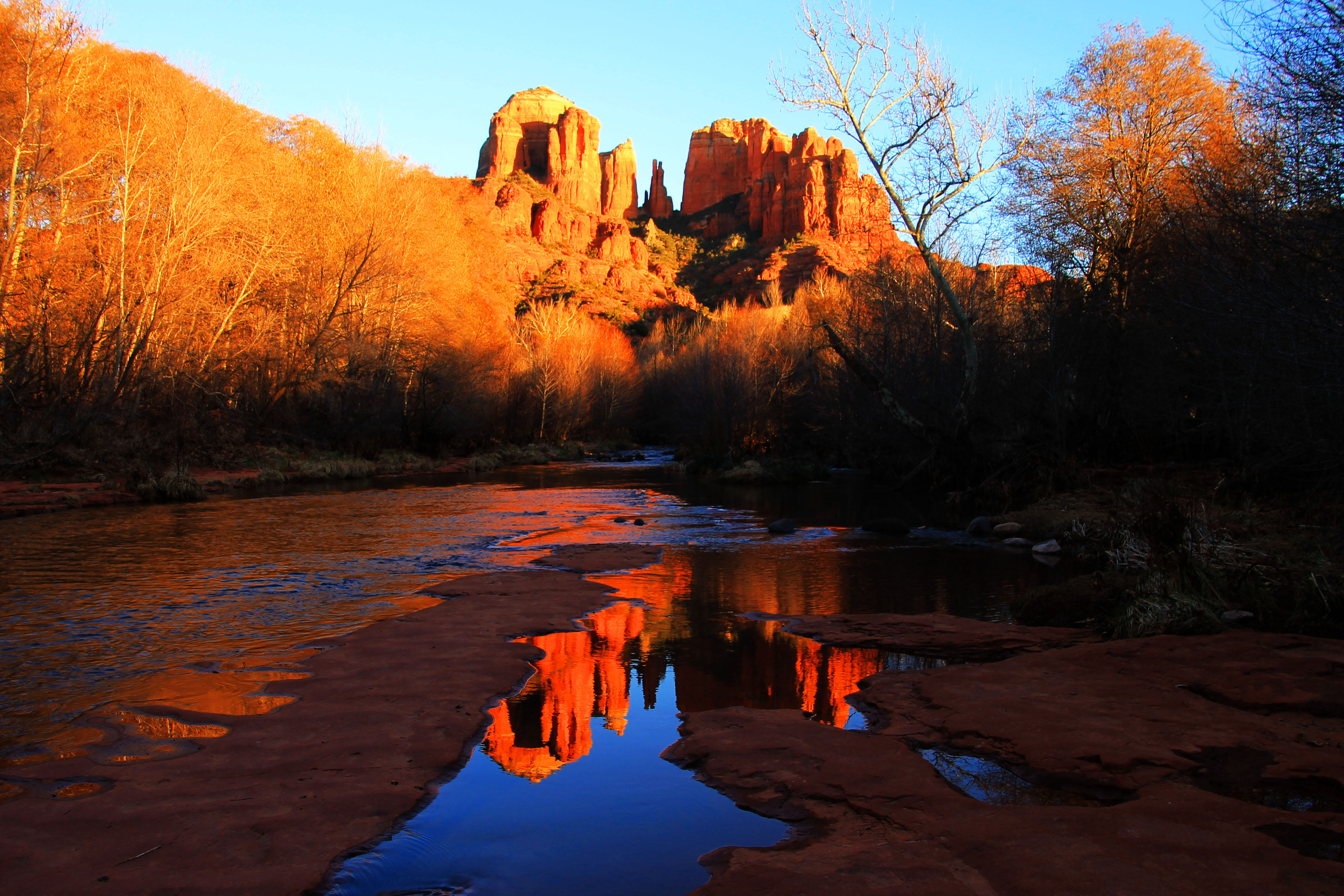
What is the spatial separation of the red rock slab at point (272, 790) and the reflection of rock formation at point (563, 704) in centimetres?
15

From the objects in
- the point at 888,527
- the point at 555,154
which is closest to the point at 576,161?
the point at 555,154

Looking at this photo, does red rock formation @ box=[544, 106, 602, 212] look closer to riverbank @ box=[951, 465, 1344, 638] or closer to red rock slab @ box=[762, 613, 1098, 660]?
riverbank @ box=[951, 465, 1344, 638]

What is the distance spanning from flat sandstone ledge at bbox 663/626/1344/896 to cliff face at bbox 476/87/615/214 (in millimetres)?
123872

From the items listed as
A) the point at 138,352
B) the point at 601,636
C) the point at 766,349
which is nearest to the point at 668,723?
the point at 601,636

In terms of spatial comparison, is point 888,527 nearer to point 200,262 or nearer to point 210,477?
point 210,477

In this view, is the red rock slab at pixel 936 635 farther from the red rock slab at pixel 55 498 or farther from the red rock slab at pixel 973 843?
the red rock slab at pixel 55 498

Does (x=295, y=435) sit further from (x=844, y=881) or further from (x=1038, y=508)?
(x=844, y=881)

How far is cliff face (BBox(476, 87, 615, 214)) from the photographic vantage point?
125875 millimetres

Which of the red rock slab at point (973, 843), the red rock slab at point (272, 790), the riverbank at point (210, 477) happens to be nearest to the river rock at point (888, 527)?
the red rock slab at point (272, 790)

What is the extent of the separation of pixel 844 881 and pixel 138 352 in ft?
74.7

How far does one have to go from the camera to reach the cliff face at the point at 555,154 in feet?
413

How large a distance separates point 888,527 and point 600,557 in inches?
215

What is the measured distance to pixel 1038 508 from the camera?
14000 millimetres

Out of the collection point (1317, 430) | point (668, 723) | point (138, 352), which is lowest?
point (668, 723)
